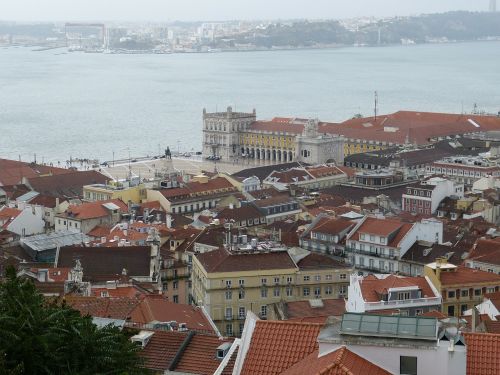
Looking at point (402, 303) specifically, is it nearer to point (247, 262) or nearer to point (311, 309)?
point (311, 309)

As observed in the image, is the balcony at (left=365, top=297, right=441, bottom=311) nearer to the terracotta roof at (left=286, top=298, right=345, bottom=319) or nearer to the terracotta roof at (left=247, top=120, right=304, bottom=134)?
the terracotta roof at (left=286, top=298, right=345, bottom=319)

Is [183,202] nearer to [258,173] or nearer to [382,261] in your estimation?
[258,173]

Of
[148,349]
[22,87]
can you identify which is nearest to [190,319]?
[148,349]

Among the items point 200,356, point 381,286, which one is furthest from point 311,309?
point 200,356

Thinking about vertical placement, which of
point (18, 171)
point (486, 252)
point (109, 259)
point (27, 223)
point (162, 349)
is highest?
point (162, 349)

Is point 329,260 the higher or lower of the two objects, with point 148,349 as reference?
lower

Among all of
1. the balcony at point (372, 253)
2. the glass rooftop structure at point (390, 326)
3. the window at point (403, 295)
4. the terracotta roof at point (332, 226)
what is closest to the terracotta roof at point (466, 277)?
the window at point (403, 295)

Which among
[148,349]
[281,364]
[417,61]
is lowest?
[417,61]
